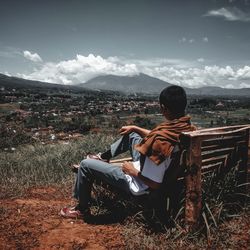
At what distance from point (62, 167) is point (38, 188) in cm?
82

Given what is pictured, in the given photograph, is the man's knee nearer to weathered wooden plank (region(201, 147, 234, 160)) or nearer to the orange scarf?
the orange scarf

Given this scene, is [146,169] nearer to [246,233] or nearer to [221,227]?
[221,227]

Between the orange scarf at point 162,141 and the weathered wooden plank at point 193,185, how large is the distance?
0.53 ft

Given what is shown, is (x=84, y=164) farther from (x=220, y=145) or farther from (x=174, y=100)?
(x=220, y=145)

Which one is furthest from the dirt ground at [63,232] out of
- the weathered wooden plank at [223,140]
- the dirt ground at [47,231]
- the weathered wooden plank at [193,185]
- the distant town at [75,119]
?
the distant town at [75,119]

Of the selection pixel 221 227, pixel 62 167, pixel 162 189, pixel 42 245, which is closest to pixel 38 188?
pixel 62 167

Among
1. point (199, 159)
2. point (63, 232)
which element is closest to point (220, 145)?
point (199, 159)

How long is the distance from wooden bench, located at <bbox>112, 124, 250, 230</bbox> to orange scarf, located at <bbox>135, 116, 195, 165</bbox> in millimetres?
85

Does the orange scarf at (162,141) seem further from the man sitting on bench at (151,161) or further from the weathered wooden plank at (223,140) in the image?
the weathered wooden plank at (223,140)

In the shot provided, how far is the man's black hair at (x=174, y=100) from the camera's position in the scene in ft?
8.99

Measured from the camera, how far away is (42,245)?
2.93 metres

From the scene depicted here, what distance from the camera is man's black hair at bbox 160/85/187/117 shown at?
8.99 feet

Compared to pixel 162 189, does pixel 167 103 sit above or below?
above

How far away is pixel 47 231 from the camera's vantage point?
126 inches
